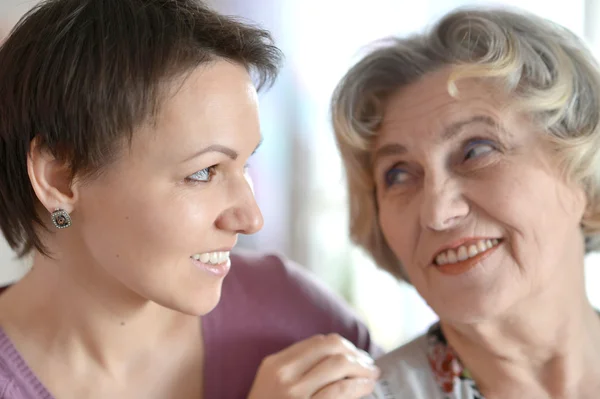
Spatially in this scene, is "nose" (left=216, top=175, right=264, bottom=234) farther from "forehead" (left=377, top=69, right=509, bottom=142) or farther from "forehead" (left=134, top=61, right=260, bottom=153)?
"forehead" (left=377, top=69, right=509, bottom=142)

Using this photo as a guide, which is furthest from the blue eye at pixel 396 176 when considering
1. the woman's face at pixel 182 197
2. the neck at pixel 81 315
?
the neck at pixel 81 315

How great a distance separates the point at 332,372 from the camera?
1369mm

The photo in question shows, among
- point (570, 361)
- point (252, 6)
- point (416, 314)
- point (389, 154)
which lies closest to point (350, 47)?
point (252, 6)

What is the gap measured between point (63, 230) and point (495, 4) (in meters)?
0.98

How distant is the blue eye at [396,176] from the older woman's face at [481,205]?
44 mm

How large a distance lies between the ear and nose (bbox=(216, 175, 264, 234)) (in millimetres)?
273

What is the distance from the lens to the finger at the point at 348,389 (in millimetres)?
1350

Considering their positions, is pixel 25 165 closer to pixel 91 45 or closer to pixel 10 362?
pixel 91 45

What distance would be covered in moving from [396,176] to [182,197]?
0.48 metres

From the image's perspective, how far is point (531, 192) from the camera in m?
1.31

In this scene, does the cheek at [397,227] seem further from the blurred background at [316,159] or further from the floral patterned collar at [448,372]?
the blurred background at [316,159]

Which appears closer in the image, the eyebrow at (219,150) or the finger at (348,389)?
the eyebrow at (219,150)

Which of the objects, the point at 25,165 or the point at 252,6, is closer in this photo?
the point at 25,165

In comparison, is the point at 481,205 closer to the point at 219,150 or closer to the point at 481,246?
the point at 481,246
